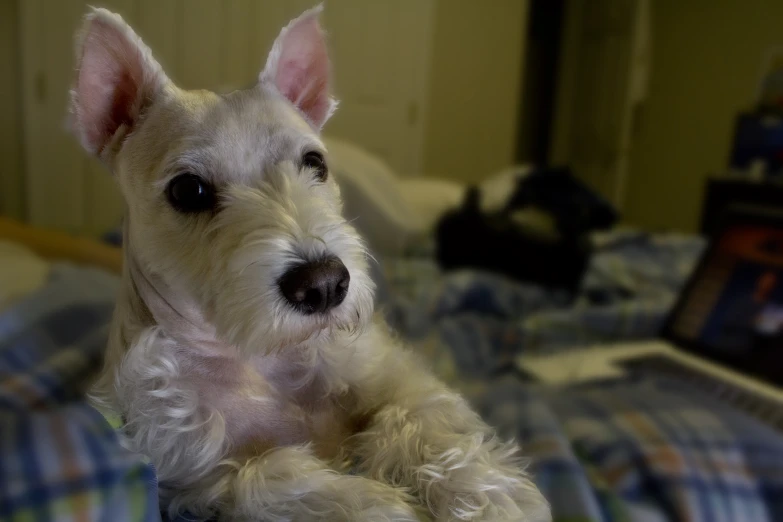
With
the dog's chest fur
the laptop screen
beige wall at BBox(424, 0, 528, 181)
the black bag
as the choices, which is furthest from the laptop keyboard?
beige wall at BBox(424, 0, 528, 181)

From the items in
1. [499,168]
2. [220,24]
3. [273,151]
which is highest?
[220,24]

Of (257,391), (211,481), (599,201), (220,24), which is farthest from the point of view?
(220,24)

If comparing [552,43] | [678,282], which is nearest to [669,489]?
[678,282]

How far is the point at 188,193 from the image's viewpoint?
79 cm

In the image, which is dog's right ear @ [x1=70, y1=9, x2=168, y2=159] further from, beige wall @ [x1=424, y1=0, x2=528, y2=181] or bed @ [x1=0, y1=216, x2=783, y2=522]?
beige wall @ [x1=424, y1=0, x2=528, y2=181]

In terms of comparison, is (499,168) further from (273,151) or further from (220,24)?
(273,151)

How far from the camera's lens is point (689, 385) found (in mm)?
1462

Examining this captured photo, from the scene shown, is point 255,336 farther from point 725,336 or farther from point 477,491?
point 725,336

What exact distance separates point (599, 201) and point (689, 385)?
5.53 feet

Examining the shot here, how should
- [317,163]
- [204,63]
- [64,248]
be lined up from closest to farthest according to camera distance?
1. [317,163]
2. [64,248]
3. [204,63]

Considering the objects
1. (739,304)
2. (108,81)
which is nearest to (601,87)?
(739,304)

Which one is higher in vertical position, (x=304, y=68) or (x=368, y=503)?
(x=304, y=68)

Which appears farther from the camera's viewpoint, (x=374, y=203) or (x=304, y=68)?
(x=374, y=203)

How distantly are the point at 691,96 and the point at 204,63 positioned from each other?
422 centimetres
